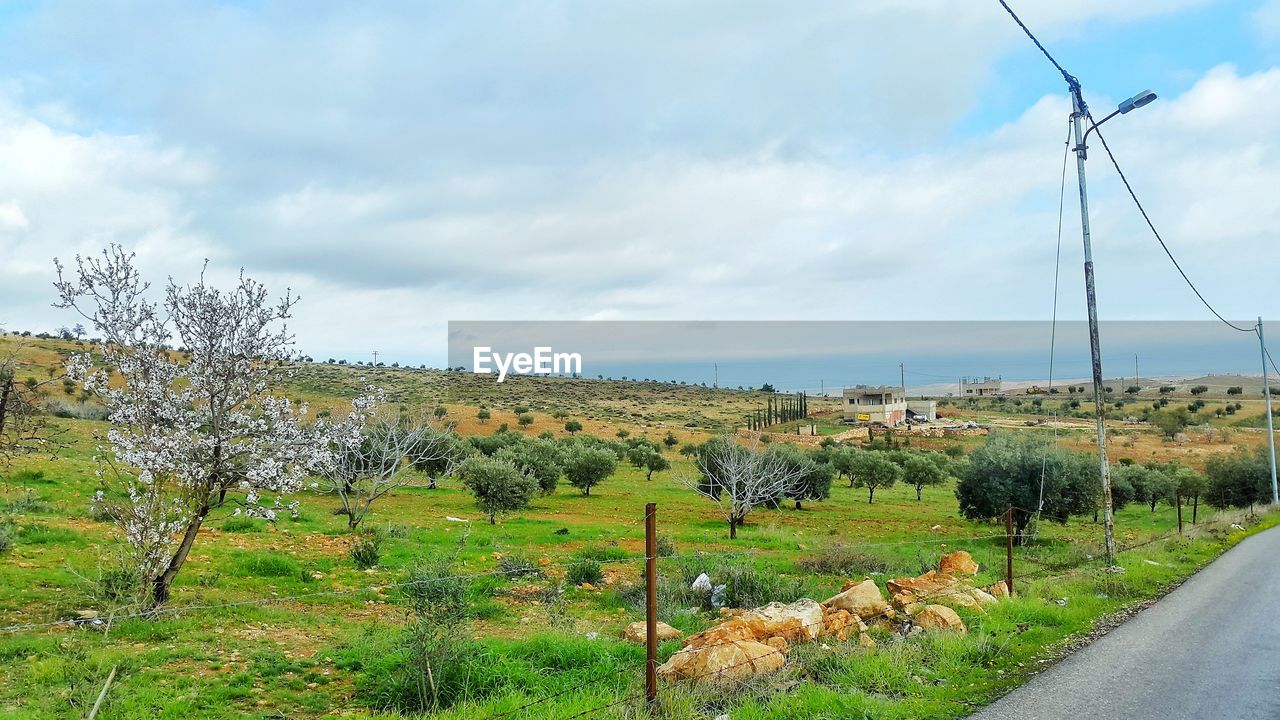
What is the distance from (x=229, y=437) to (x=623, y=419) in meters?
69.7

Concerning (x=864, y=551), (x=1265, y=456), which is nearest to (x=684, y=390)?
(x=1265, y=456)

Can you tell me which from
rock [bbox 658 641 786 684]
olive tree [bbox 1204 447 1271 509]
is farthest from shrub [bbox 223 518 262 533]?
olive tree [bbox 1204 447 1271 509]

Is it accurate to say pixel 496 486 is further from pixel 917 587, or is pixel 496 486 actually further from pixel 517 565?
pixel 917 587

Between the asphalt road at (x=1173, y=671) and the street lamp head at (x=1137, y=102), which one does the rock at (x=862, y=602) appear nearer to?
the asphalt road at (x=1173, y=671)

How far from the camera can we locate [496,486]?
2527cm

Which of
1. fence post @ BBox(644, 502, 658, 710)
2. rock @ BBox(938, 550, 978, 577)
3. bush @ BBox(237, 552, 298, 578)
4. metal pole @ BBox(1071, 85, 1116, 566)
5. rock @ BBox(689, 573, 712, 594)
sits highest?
metal pole @ BBox(1071, 85, 1116, 566)

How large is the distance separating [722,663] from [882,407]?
3557 inches

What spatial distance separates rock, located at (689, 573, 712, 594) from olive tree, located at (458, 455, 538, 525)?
1279 centimetres

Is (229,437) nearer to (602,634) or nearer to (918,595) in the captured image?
(602,634)

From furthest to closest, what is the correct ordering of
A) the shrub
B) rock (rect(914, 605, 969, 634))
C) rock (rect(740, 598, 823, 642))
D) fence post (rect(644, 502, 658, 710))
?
1. the shrub
2. rock (rect(914, 605, 969, 634))
3. rock (rect(740, 598, 823, 642))
4. fence post (rect(644, 502, 658, 710))

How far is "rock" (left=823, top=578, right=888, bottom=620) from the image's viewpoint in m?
9.66

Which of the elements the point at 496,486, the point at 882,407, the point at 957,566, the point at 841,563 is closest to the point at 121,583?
the point at 957,566

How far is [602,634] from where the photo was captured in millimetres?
10102

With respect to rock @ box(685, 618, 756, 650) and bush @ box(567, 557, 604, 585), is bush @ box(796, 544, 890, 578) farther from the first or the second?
rock @ box(685, 618, 756, 650)
